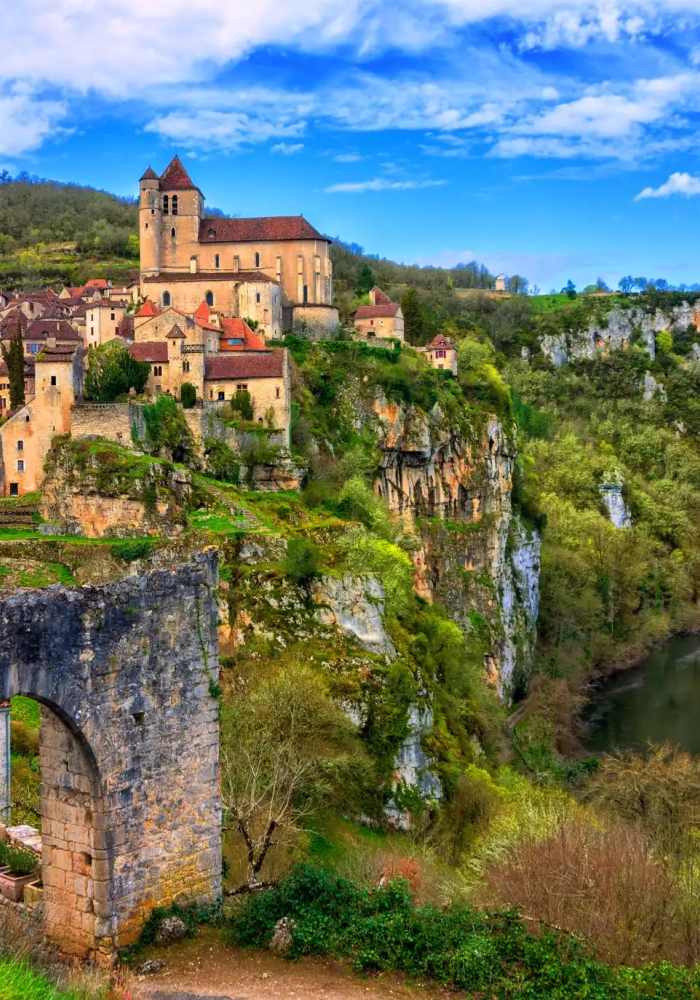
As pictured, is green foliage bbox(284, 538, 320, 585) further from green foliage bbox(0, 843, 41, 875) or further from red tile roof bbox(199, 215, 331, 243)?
red tile roof bbox(199, 215, 331, 243)

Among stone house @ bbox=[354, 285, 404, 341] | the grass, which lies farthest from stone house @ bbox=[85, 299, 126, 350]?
the grass

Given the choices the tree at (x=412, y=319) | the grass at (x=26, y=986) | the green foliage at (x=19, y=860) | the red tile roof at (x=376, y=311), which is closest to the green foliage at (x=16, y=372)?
the red tile roof at (x=376, y=311)

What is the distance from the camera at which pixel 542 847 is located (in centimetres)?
1945

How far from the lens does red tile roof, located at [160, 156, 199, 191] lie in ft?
205

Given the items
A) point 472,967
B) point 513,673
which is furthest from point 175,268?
point 472,967

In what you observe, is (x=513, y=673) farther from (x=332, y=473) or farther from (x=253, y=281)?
(x=253, y=281)

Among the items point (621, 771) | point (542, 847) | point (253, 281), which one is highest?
point (253, 281)

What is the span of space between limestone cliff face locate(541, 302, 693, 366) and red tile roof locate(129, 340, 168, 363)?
86925 millimetres

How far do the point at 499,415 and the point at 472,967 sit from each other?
54483 mm

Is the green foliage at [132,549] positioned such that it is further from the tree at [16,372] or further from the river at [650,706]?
the river at [650,706]

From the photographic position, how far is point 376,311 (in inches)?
2571

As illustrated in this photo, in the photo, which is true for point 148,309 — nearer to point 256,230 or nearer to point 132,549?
point 256,230

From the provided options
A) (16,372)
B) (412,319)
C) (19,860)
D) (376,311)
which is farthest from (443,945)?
(412,319)

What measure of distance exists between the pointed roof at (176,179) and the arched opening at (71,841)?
5422cm
